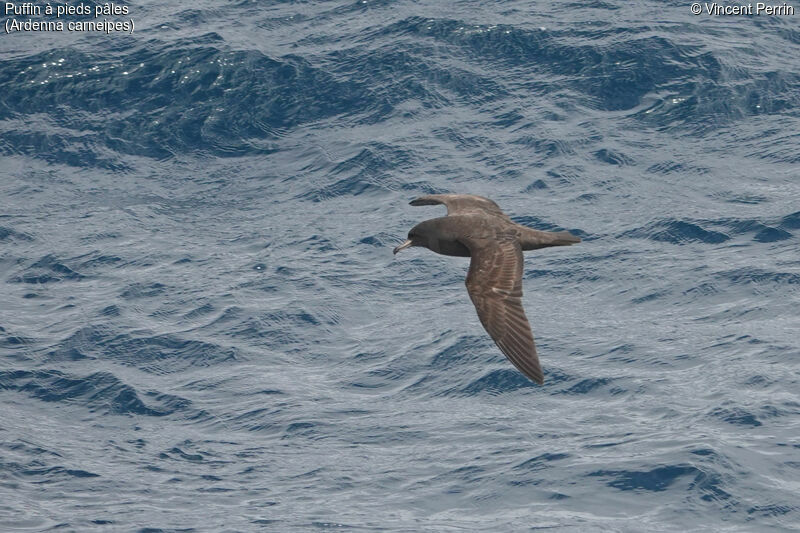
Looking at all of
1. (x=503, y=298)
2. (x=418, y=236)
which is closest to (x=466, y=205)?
(x=418, y=236)

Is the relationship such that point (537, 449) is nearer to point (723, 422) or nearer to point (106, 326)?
point (723, 422)

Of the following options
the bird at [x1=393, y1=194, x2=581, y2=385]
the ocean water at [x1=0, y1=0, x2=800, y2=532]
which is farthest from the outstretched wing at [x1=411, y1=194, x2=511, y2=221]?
the ocean water at [x1=0, y1=0, x2=800, y2=532]

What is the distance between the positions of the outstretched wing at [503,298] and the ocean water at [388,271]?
470 cm

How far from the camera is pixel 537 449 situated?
22359 mm

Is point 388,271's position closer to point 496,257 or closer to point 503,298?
point 496,257

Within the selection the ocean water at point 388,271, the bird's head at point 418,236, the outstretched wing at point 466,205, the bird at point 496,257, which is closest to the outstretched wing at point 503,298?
the bird at point 496,257

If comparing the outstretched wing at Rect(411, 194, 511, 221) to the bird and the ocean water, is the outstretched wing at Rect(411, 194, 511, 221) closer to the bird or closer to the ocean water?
the bird

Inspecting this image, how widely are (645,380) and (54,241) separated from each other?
1087cm

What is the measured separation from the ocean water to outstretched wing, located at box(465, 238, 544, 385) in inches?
185

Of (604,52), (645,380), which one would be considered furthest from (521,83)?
(645,380)

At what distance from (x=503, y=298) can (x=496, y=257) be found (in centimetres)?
75

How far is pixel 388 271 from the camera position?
26.6m

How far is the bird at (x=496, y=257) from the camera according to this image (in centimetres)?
1641

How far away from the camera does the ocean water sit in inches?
872
